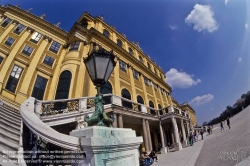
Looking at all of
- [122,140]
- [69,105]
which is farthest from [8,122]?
[122,140]

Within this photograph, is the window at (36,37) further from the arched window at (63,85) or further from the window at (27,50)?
the arched window at (63,85)

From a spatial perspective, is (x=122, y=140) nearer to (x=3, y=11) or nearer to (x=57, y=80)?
(x=57, y=80)

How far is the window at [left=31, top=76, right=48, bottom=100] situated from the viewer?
992 centimetres

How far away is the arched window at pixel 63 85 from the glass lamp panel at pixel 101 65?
8676 millimetres

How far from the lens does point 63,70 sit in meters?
10.8

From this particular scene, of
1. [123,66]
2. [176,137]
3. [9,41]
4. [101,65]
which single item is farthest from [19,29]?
[176,137]

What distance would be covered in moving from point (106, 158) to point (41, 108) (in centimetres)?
558

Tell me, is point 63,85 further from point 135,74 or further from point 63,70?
point 135,74

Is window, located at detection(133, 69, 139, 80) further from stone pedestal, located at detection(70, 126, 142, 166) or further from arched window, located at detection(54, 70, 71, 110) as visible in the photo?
stone pedestal, located at detection(70, 126, 142, 166)

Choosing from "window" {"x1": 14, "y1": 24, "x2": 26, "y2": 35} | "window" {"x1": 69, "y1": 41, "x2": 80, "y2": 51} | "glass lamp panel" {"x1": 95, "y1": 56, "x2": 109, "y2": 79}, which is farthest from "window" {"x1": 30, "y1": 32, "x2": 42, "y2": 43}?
"glass lamp panel" {"x1": 95, "y1": 56, "x2": 109, "y2": 79}

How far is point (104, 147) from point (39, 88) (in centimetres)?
1127

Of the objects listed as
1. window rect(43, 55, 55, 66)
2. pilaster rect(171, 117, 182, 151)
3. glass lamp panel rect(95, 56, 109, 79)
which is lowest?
pilaster rect(171, 117, 182, 151)

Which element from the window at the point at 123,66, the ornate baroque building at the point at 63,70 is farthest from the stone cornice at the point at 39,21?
the window at the point at 123,66

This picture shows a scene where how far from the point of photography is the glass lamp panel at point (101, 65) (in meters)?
1.75
